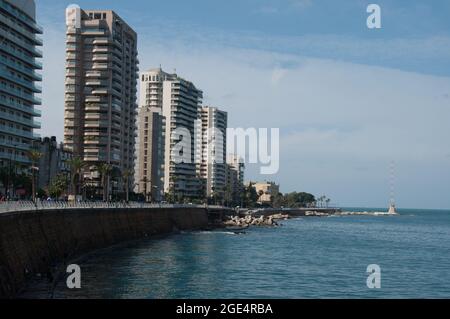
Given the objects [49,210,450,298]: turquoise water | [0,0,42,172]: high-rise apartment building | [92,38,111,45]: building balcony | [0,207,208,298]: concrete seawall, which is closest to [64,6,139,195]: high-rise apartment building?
[92,38,111,45]: building balcony

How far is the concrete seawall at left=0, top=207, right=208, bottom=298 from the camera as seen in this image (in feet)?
150

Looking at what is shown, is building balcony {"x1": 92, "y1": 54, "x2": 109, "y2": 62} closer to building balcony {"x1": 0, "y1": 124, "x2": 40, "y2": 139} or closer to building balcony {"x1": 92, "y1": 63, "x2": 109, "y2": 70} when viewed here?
building balcony {"x1": 92, "y1": 63, "x2": 109, "y2": 70}

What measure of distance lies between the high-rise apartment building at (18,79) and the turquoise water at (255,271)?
41.1 metres

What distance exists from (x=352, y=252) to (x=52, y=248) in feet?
162

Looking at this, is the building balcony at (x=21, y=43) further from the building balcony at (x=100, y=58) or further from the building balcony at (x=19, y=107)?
the building balcony at (x=100, y=58)

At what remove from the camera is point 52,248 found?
2431 inches

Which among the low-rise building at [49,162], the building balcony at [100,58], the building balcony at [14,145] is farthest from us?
the building balcony at [100,58]

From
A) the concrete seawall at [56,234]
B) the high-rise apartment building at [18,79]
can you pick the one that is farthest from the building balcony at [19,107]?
the concrete seawall at [56,234]

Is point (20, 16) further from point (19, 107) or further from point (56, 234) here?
point (56, 234)

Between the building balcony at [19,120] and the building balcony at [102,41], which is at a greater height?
the building balcony at [102,41]

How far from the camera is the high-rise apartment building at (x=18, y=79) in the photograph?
11994cm

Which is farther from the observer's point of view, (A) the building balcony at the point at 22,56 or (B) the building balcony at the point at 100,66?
(B) the building balcony at the point at 100,66

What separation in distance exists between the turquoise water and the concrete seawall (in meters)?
2.91
